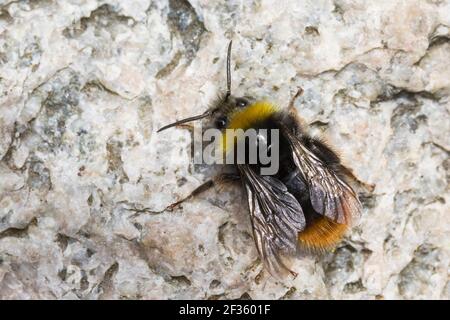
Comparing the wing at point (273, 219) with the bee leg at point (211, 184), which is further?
the bee leg at point (211, 184)

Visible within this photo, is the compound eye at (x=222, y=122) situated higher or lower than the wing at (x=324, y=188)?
higher

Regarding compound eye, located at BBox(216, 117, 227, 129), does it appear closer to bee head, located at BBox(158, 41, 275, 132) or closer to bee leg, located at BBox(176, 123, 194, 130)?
bee head, located at BBox(158, 41, 275, 132)

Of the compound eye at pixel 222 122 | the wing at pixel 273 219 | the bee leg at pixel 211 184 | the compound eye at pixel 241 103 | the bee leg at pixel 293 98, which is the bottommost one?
the wing at pixel 273 219

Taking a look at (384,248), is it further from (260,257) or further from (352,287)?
(260,257)

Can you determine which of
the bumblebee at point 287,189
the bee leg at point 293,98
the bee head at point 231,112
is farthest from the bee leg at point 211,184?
the bee leg at point 293,98

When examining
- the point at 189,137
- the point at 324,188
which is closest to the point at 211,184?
the point at 189,137

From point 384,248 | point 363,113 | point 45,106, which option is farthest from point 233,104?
point 384,248

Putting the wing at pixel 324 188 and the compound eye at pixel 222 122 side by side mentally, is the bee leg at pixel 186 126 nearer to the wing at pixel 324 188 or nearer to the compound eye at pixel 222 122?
the compound eye at pixel 222 122
